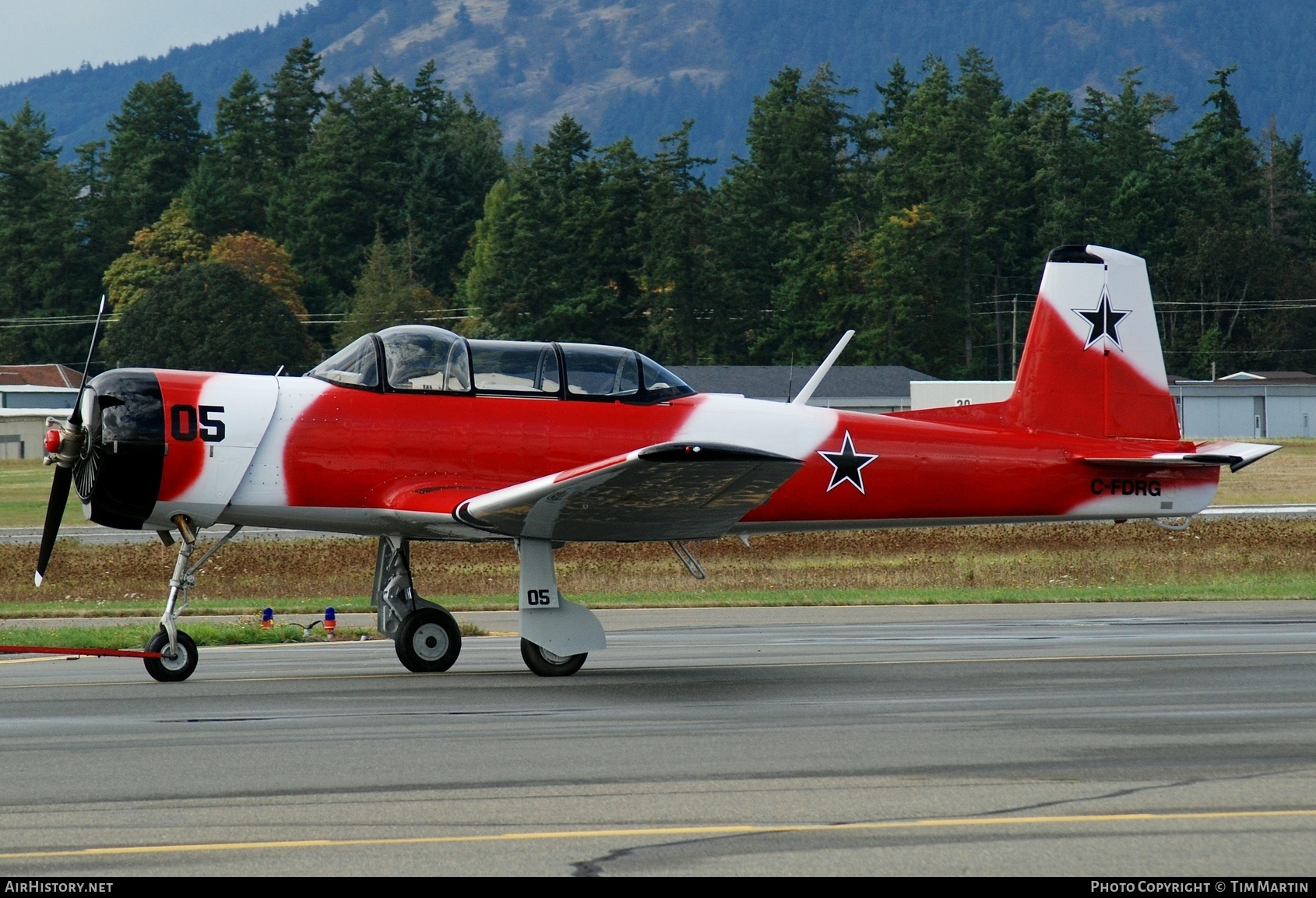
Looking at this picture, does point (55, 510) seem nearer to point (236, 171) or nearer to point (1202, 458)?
point (1202, 458)

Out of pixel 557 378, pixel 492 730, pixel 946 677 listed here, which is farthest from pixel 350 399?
pixel 946 677

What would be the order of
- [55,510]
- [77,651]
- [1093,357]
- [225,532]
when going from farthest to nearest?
1. [225,532]
2. [1093,357]
3. [55,510]
4. [77,651]

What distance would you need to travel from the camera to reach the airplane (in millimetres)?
11438

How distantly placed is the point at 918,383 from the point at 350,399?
56.3 m

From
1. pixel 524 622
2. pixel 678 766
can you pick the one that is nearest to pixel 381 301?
pixel 524 622

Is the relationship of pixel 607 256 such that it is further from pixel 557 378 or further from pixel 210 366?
pixel 557 378

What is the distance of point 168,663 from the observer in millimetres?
11695

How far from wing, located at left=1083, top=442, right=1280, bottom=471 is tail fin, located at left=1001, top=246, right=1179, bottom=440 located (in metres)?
0.48

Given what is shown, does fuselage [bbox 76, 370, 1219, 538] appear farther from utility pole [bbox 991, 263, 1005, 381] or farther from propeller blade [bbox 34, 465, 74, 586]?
utility pole [bbox 991, 263, 1005, 381]

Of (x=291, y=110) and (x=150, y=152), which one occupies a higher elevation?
(x=291, y=110)

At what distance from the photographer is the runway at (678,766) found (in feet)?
20.0

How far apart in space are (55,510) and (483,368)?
367 centimetres

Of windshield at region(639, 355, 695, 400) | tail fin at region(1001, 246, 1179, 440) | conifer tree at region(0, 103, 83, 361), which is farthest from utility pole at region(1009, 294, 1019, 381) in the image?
windshield at region(639, 355, 695, 400)

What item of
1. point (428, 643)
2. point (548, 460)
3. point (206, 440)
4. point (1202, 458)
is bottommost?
point (428, 643)
